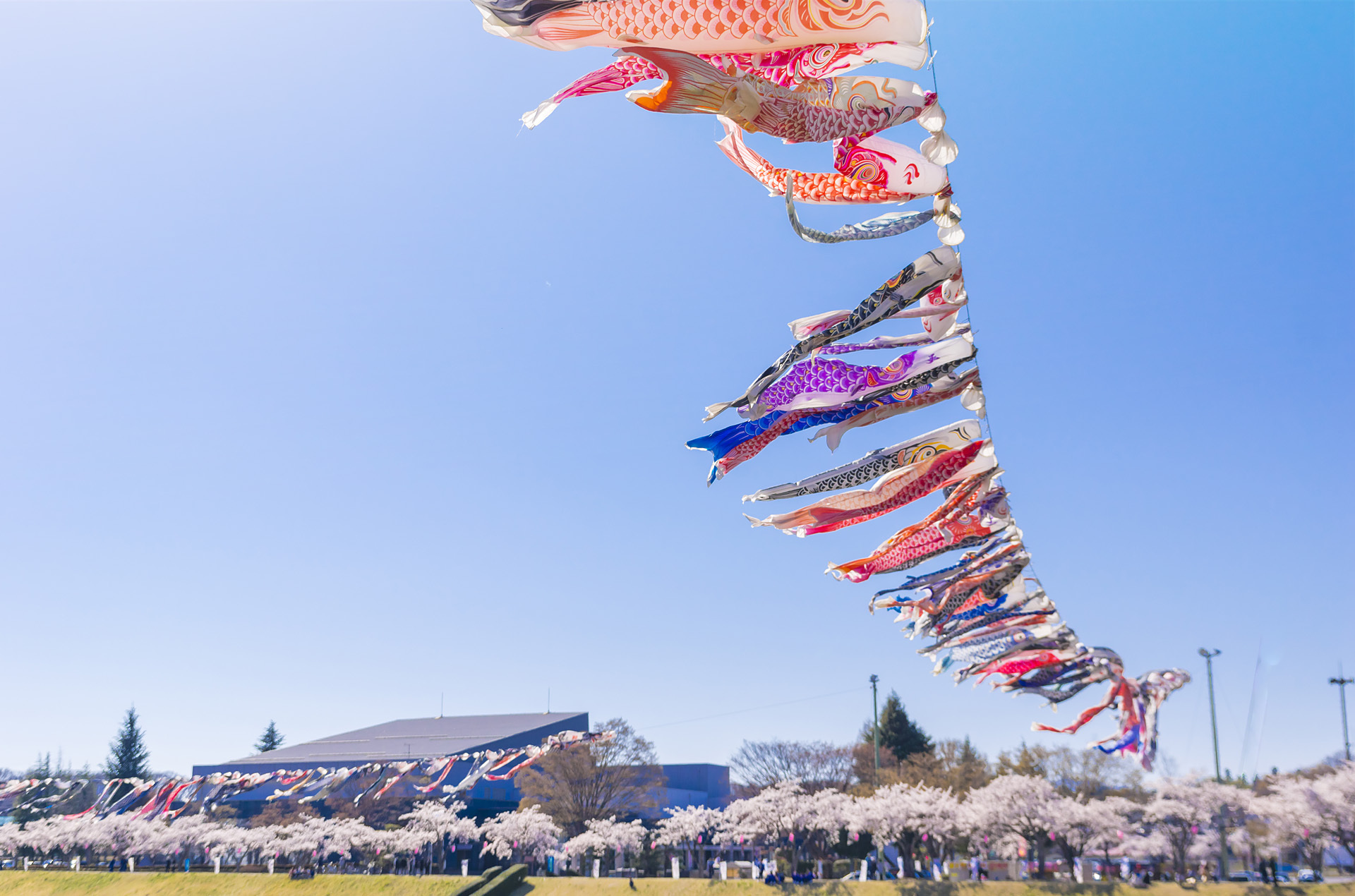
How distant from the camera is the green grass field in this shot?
24.5m

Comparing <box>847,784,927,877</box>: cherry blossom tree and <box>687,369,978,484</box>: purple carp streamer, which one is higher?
<box>687,369,978,484</box>: purple carp streamer

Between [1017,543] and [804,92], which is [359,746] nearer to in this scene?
[1017,543]

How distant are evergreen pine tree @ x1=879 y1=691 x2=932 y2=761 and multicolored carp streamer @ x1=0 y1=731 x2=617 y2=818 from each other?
68.0ft

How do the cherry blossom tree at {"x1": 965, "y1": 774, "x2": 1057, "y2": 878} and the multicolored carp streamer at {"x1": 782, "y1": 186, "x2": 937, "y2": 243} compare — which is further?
the cherry blossom tree at {"x1": 965, "y1": 774, "x2": 1057, "y2": 878}

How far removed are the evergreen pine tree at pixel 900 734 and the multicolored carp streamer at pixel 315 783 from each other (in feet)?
68.0

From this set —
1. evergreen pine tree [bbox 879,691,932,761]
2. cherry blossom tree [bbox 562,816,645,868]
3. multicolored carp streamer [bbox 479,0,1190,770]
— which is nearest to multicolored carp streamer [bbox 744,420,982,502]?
multicolored carp streamer [bbox 479,0,1190,770]

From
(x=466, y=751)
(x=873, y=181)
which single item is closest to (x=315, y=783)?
(x=466, y=751)

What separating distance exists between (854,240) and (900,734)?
52.9 m

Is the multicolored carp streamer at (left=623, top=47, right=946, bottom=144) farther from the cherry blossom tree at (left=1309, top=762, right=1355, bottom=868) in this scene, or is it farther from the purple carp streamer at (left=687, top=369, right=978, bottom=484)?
the cherry blossom tree at (left=1309, top=762, right=1355, bottom=868)

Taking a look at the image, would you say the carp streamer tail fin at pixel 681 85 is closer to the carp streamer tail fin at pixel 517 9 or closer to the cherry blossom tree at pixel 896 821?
the carp streamer tail fin at pixel 517 9

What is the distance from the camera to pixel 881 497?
1155 centimetres

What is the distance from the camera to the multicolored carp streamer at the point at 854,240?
6605mm

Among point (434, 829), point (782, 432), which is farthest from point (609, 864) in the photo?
point (782, 432)

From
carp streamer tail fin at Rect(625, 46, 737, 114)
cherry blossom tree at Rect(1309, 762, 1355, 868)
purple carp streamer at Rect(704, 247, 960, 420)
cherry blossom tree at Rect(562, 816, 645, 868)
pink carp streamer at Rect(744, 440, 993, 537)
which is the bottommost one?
cherry blossom tree at Rect(562, 816, 645, 868)
